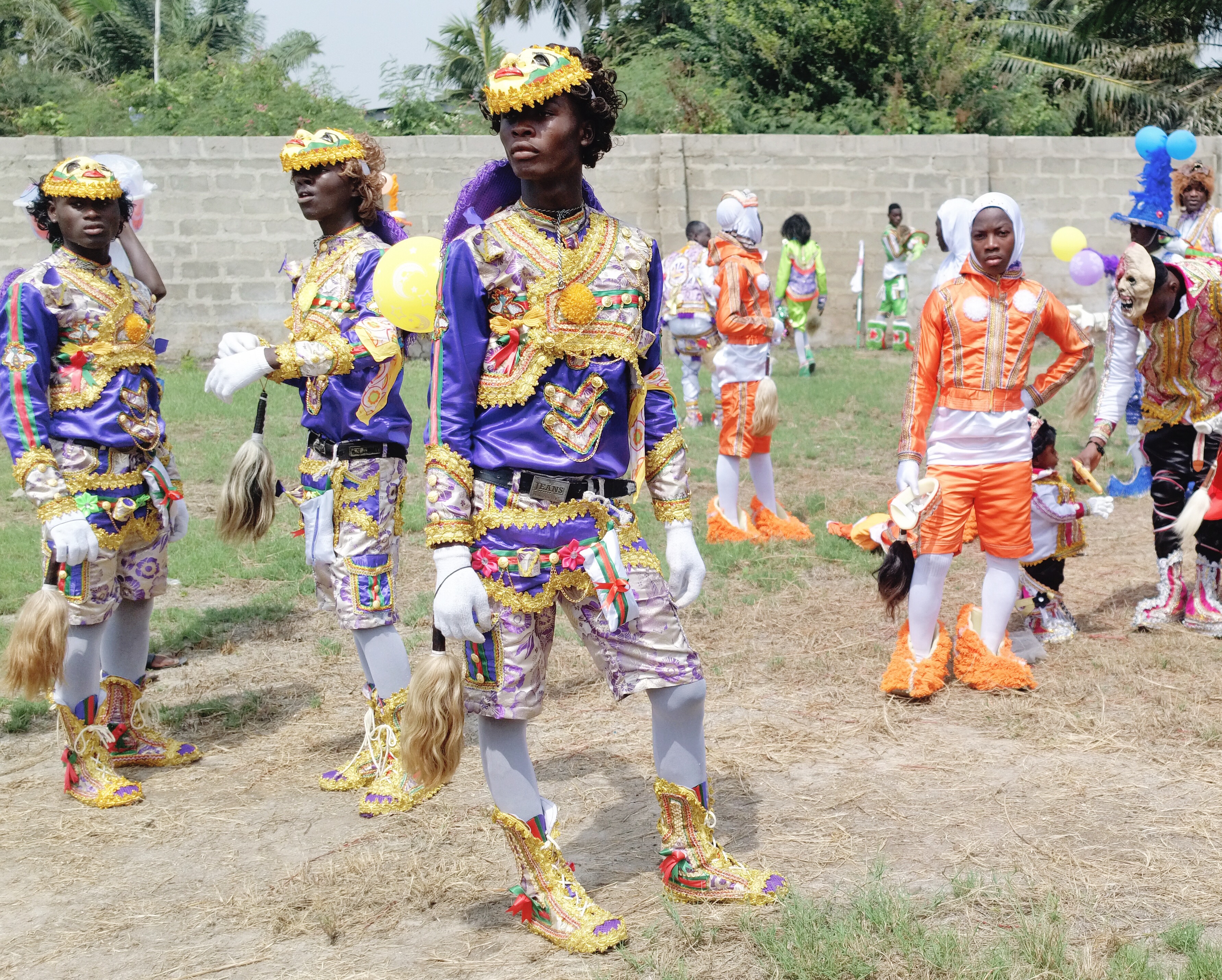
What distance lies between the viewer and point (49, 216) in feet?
17.0

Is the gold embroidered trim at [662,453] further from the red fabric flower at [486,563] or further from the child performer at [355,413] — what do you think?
the child performer at [355,413]

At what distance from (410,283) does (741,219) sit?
5469 mm

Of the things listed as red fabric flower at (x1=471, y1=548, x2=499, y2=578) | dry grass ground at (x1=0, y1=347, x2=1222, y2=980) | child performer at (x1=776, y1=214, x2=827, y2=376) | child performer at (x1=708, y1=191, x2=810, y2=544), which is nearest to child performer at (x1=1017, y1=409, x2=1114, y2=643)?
dry grass ground at (x1=0, y1=347, x2=1222, y2=980)

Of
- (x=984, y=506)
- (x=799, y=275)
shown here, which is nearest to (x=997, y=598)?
(x=984, y=506)

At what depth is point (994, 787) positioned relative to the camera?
4711 millimetres

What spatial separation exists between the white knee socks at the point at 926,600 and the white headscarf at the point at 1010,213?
136cm

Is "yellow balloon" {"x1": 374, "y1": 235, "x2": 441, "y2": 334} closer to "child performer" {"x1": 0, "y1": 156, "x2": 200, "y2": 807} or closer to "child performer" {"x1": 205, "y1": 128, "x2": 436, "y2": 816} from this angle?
"child performer" {"x1": 205, "y1": 128, "x2": 436, "y2": 816}

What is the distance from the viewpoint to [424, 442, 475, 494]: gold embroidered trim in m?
3.41

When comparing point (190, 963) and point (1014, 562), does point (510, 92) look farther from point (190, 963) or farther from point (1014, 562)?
point (1014, 562)

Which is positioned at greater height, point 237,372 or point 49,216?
point 49,216

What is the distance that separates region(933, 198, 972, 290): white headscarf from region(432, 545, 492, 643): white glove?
11.0ft

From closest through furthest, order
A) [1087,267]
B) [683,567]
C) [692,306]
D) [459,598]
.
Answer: [459,598]
[683,567]
[1087,267]
[692,306]

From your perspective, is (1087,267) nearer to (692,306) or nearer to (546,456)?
(692,306)

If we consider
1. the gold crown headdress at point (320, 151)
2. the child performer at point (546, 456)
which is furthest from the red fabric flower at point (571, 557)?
the gold crown headdress at point (320, 151)
